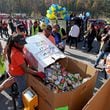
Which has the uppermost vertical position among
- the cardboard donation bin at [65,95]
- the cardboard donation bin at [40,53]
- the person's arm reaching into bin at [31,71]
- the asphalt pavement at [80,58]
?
the cardboard donation bin at [40,53]

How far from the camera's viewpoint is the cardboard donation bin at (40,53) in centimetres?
368

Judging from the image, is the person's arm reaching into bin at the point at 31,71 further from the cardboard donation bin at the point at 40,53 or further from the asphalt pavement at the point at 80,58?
the asphalt pavement at the point at 80,58

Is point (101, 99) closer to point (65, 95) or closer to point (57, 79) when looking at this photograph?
point (65, 95)

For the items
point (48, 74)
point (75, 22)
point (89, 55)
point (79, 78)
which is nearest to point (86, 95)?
point (79, 78)

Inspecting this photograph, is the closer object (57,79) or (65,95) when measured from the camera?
(65,95)

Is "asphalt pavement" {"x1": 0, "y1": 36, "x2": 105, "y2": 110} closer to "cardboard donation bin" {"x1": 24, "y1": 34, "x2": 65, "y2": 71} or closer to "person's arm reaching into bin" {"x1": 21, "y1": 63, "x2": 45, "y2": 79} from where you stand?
"person's arm reaching into bin" {"x1": 21, "y1": 63, "x2": 45, "y2": 79}

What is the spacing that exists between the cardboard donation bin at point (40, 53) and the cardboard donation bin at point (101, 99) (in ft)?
3.27

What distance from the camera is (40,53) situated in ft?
12.4

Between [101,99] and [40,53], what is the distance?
1222 millimetres

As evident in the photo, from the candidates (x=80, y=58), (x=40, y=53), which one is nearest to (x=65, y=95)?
(x=40, y=53)

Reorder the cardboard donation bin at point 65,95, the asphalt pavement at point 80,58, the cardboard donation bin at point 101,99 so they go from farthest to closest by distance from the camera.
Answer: the asphalt pavement at point 80,58
the cardboard donation bin at point 65,95
the cardboard donation bin at point 101,99

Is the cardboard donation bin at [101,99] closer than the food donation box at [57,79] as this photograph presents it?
Yes

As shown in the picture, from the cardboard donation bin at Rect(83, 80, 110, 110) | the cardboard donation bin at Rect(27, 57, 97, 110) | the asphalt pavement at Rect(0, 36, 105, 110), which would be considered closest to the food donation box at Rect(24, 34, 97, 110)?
the cardboard donation bin at Rect(27, 57, 97, 110)

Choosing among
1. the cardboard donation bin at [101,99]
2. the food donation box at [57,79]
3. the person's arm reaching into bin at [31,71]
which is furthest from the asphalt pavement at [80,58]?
the cardboard donation bin at [101,99]
